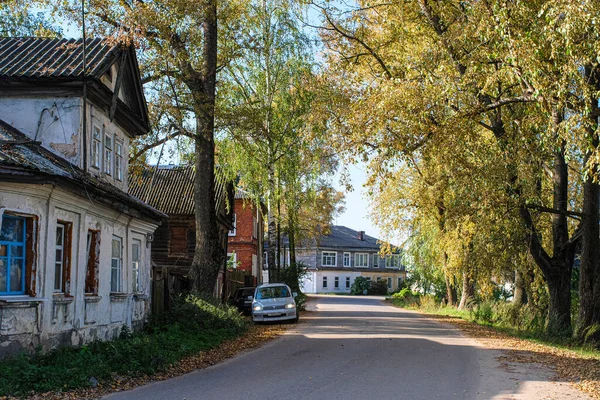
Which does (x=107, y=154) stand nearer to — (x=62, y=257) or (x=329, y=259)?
(x=62, y=257)

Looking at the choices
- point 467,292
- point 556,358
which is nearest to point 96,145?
point 556,358

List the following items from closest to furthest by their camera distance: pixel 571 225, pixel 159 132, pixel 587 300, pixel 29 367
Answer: pixel 29 367 → pixel 587 300 → pixel 159 132 → pixel 571 225

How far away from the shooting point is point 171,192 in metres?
38.9

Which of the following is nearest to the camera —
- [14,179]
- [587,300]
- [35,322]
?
[14,179]

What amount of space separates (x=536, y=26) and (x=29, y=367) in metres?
11.4

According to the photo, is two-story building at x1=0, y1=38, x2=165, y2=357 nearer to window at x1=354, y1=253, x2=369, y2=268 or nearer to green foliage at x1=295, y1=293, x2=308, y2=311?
green foliage at x1=295, y1=293, x2=308, y2=311

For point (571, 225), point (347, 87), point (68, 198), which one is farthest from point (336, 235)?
point (68, 198)

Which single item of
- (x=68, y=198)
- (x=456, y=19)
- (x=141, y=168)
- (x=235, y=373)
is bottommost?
(x=235, y=373)

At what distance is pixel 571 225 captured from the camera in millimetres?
30562

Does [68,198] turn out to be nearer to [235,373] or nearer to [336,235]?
[235,373]

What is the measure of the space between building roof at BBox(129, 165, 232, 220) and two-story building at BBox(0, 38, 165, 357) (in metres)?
17.1

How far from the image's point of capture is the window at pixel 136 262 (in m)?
19.1

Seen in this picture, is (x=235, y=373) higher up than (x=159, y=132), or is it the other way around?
(x=159, y=132)

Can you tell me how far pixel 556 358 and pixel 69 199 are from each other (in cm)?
1220
